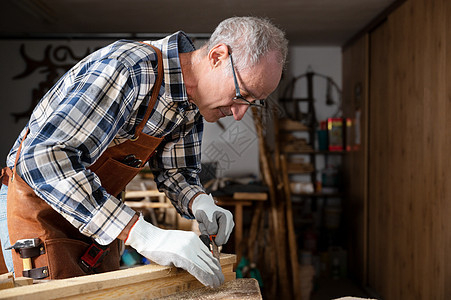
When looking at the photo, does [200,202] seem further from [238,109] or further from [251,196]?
[251,196]

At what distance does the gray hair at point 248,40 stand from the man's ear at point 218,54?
18mm

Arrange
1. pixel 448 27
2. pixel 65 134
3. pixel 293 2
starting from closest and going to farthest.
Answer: pixel 65 134 < pixel 448 27 < pixel 293 2

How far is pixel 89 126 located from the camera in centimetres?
114

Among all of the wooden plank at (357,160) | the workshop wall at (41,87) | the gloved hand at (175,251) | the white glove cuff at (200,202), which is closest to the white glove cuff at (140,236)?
the gloved hand at (175,251)

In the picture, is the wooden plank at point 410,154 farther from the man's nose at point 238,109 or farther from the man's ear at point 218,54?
the man's ear at point 218,54

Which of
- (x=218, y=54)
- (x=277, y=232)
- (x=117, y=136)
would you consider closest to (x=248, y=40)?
(x=218, y=54)

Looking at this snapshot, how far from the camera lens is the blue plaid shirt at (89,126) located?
3.64ft

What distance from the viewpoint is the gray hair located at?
1.29 metres

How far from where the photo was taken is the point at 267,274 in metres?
4.04

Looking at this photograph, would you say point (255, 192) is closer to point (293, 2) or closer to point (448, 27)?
point (293, 2)

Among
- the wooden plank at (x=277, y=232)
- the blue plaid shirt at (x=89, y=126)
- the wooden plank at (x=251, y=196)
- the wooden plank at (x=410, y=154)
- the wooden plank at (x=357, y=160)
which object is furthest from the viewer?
the wooden plank at (x=357, y=160)

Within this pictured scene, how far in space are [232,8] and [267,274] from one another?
2360 mm

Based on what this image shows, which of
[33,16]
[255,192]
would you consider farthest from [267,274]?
[33,16]

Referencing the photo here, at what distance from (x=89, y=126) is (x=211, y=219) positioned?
0.57 meters
